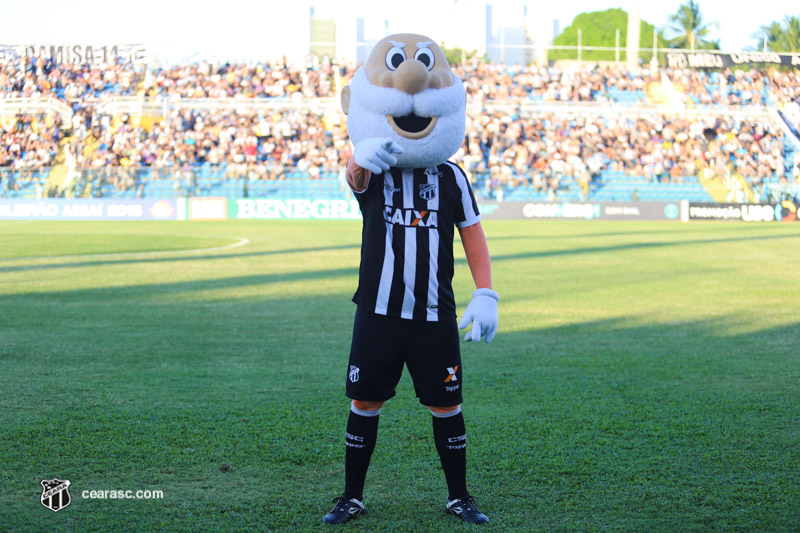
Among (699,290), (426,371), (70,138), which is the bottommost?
(699,290)

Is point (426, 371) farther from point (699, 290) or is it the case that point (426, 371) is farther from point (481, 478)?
point (699, 290)

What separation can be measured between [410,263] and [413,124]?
2.17 ft

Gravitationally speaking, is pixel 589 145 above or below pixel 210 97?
below

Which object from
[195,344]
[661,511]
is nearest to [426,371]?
[661,511]

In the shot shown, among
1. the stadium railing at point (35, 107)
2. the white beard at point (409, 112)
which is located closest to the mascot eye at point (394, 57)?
the white beard at point (409, 112)

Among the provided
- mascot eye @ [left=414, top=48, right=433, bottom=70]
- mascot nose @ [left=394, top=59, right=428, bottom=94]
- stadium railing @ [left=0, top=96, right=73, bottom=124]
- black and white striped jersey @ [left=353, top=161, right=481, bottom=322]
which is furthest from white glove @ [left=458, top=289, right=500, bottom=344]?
stadium railing @ [left=0, top=96, right=73, bottom=124]

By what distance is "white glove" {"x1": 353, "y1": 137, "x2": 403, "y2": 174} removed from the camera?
367 cm

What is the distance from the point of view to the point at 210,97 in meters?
41.2

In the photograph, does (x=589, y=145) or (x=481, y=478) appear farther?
(x=589, y=145)

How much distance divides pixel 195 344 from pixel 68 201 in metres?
27.5

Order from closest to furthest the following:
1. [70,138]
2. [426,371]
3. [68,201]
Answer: [426,371]
[68,201]
[70,138]

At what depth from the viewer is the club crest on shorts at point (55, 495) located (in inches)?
159

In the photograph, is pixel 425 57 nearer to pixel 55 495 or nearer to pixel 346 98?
pixel 346 98

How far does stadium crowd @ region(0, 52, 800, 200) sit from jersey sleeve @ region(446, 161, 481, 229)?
30412mm
